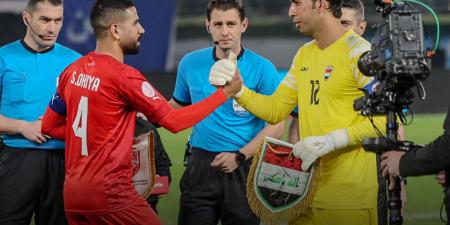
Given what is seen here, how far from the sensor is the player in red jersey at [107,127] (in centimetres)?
566

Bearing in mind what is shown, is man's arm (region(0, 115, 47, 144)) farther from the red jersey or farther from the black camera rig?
the black camera rig

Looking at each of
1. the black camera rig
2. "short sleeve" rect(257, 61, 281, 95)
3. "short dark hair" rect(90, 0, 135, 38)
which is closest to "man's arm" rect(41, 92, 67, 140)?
"short dark hair" rect(90, 0, 135, 38)

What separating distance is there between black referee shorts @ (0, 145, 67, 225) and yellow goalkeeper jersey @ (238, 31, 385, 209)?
5.28ft

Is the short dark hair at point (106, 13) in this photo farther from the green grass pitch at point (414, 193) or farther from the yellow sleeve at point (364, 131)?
the green grass pitch at point (414, 193)

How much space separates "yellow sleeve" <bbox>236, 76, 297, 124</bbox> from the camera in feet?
20.5

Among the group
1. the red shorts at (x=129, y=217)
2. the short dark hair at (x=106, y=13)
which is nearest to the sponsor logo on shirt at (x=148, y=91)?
the short dark hair at (x=106, y=13)

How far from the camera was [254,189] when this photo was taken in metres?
6.36

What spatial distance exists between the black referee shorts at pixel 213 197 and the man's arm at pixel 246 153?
0.12 metres

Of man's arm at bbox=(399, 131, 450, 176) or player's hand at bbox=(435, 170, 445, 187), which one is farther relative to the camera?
player's hand at bbox=(435, 170, 445, 187)

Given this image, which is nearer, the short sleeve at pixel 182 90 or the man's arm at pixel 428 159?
the man's arm at pixel 428 159

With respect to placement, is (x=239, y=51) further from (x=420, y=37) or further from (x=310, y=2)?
(x=420, y=37)

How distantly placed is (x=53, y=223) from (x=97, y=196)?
1470mm

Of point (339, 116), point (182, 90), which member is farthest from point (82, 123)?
point (182, 90)

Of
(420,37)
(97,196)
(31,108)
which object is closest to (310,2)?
(420,37)
